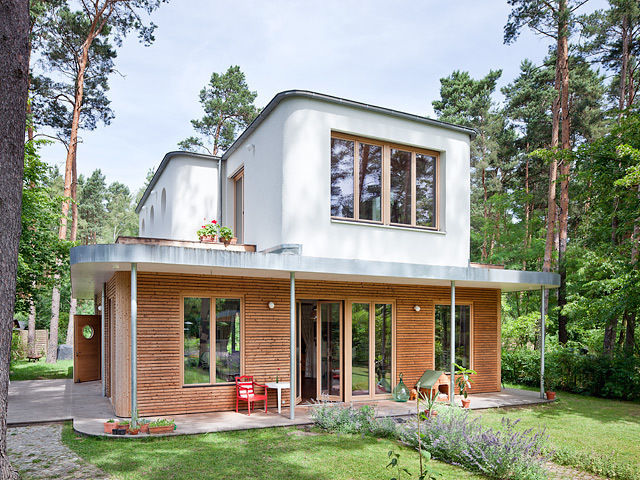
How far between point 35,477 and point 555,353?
12.3 m

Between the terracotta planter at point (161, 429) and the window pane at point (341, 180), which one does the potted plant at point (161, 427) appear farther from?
the window pane at point (341, 180)

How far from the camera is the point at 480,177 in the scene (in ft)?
88.0

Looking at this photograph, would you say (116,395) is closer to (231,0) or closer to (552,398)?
(552,398)

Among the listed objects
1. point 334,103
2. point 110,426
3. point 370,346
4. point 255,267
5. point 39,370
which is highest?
point 334,103

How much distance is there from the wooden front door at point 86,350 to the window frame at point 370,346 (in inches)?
304

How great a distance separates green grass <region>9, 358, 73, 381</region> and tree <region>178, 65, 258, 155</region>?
13.9m

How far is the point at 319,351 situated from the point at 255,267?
308cm

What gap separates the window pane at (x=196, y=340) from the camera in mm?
8914

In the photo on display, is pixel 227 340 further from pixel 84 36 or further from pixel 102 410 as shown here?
pixel 84 36

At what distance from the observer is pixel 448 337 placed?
11.7m

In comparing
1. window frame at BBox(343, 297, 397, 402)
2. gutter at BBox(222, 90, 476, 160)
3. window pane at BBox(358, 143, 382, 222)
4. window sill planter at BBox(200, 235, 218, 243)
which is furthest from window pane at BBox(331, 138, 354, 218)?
window sill planter at BBox(200, 235, 218, 243)

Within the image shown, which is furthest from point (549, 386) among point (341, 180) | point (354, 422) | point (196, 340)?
point (196, 340)

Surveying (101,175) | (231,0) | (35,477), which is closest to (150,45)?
(231,0)

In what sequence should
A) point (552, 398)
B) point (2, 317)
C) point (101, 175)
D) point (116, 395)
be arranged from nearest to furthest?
point (2, 317), point (116, 395), point (552, 398), point (101, 175)
